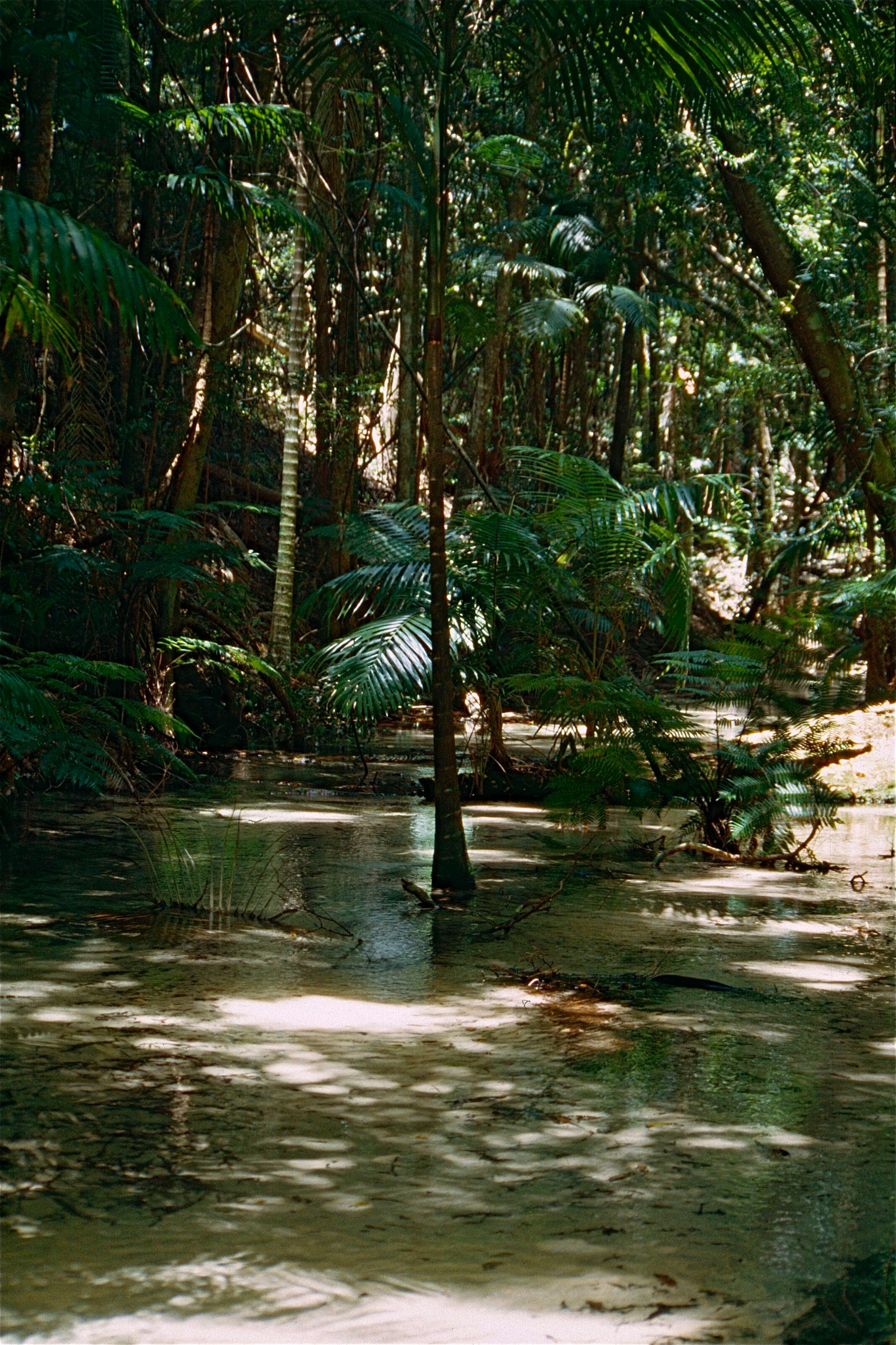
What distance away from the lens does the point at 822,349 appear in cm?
1123

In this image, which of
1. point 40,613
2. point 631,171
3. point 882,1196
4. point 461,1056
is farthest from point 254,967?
point 631,171

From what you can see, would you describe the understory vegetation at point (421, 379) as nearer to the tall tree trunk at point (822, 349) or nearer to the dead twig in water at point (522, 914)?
the tall tree trunk at point (822, 349)

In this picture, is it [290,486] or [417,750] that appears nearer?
[417,750]

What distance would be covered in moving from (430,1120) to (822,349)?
32.3 ft

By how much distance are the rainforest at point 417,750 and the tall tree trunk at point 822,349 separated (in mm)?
53

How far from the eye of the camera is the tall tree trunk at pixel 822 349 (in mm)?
10805

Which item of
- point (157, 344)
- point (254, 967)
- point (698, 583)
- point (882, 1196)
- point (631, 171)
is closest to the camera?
point (882, 1196)

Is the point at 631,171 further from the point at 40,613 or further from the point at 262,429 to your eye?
the point at 40,613

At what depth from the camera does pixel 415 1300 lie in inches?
79.7

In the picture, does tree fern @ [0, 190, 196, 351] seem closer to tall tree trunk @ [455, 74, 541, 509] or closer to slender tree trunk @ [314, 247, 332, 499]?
slender tree trunk @ [314, 247, 332, 499]

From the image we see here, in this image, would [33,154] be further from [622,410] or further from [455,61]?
[622,410]

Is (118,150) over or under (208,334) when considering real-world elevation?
over

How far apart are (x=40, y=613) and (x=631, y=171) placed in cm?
921

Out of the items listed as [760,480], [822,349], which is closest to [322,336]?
[822,349]
